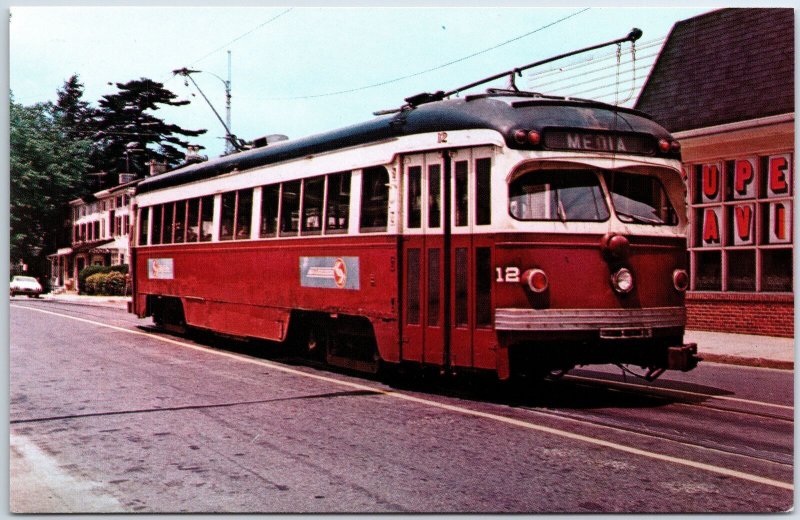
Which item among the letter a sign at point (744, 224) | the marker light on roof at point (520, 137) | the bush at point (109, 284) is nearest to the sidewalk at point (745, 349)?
the letter a sign at point (744, 224)

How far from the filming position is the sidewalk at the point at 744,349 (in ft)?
32.4

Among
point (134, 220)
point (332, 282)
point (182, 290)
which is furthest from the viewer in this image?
point (134, 220)

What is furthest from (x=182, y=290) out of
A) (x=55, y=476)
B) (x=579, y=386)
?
(x=55, y=476)

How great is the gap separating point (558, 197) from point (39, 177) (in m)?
4.59

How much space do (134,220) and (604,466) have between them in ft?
40.7

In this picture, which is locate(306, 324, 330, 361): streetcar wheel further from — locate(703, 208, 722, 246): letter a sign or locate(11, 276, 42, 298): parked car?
locate(703, 208, 722, 246): letter a sign

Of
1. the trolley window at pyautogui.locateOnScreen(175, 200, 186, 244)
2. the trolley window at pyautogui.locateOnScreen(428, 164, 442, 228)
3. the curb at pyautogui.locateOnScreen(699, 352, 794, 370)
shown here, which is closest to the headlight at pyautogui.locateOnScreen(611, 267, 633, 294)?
the trolley window at pyautogui.locateOnScreen(428, 164, 442, 228)

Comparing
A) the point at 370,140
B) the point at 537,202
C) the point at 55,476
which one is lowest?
the point at 55,476

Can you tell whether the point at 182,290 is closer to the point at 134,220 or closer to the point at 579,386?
the point at 134,220

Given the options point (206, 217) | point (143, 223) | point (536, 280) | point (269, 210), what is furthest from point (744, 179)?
point (143, 223)

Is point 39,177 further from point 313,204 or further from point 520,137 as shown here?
point 520,137

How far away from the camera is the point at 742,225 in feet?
42.6

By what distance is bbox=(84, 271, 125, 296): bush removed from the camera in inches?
723

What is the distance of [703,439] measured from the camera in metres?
6.20
